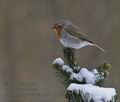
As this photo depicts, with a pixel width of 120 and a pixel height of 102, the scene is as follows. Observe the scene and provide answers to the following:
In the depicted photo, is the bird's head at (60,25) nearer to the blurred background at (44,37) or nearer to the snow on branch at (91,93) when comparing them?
the snow on branch at (91,93)

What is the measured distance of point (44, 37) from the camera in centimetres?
932

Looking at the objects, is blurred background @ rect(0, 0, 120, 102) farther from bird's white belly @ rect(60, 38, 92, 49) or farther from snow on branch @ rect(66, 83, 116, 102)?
snow on branch @ rect(66, 83, 116, 102)

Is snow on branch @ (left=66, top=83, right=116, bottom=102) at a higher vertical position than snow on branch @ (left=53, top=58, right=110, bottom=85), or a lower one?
lower

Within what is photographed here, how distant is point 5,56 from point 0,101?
1.51 meters

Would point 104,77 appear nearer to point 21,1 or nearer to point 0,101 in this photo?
point 0,101

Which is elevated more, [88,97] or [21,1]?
[21,1]

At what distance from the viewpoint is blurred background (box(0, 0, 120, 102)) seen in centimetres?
834

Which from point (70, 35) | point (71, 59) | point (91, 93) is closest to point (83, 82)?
point (91, 93)

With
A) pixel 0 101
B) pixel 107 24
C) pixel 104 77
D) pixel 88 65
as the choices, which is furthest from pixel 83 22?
pixel 104 77

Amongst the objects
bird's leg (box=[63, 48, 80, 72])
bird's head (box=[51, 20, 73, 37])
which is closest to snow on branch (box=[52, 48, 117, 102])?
bird's leg (box=[63, 48, 80, 72])

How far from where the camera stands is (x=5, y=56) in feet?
30.4

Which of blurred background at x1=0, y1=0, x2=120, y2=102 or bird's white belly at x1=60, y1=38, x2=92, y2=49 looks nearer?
bird's white belly at x1=60, y1=38, x2=92, y2=49

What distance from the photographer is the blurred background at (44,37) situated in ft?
27.4

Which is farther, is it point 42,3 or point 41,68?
point 42,3
